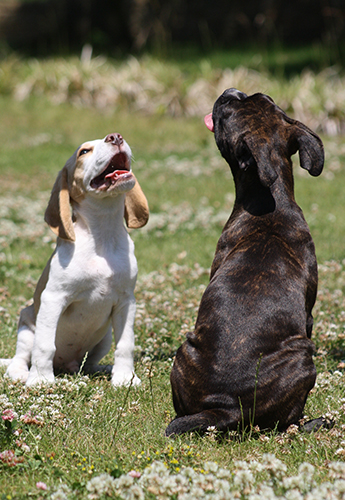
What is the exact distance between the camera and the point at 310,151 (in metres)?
4.24

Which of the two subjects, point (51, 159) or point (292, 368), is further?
point (51, 159)

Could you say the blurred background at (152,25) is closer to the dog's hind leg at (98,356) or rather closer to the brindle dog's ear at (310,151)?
the dog's hind leg at (98,356)

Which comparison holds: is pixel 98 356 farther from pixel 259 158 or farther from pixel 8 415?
pixel 259 158

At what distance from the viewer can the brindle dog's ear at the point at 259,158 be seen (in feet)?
13.0

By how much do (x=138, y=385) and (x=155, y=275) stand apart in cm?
299

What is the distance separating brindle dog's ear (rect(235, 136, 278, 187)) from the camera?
3965 mm

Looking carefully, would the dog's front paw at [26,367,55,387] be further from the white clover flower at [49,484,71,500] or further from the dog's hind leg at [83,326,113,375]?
the white clover flower at [49,484,71,500]

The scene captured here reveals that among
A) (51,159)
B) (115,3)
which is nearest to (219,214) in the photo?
(51,159)

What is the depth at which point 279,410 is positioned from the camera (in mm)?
3629

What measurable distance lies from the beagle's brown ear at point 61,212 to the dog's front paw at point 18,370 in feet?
3.58

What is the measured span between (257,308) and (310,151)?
1280 millimetres

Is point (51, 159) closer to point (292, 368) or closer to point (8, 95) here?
point (8, 95)

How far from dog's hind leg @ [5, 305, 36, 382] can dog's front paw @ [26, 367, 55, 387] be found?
197 millimetres

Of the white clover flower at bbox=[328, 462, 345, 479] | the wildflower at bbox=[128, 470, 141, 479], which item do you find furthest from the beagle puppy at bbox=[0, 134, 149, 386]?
the white clover flower at bbox=[328, 462, 345, 479]
